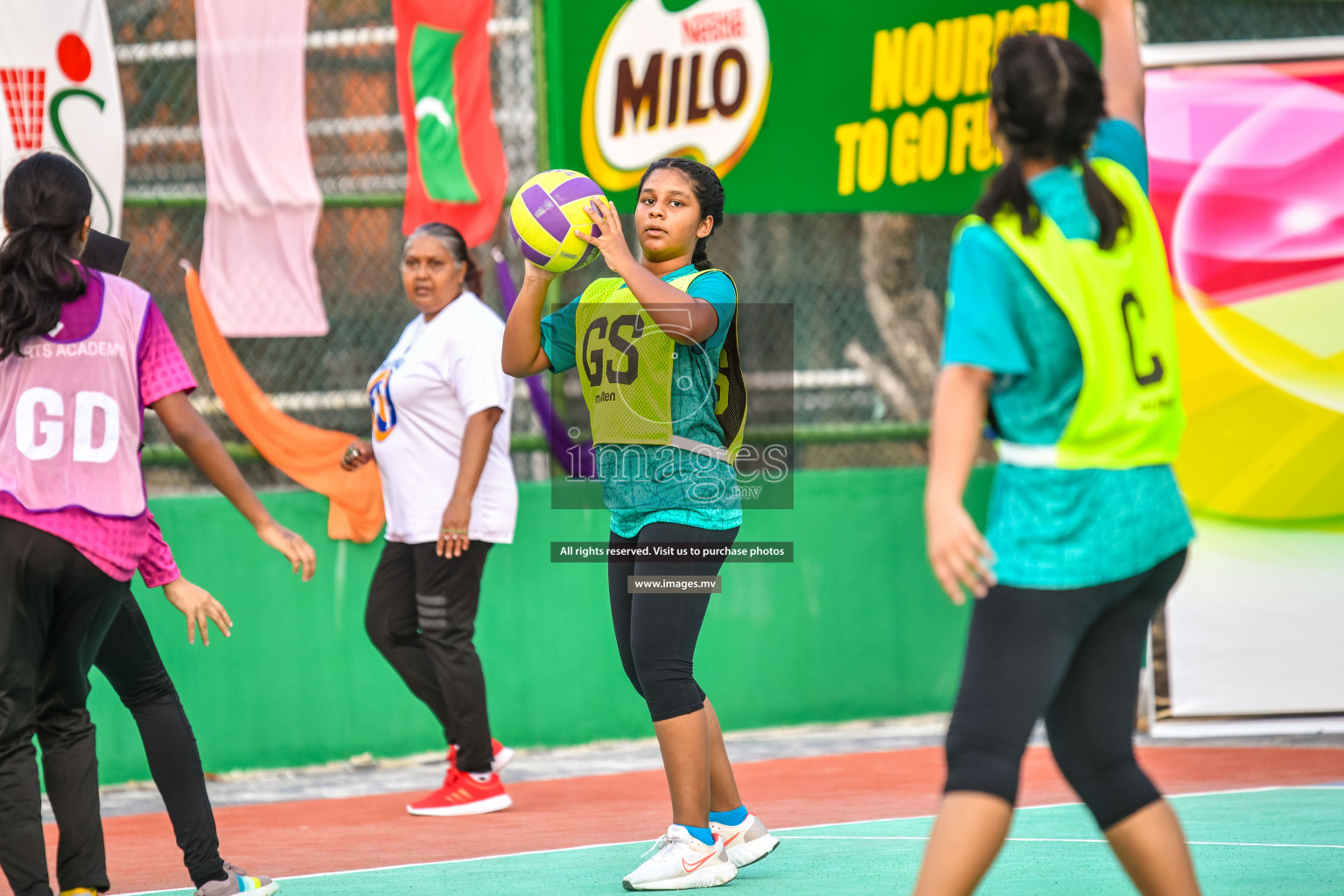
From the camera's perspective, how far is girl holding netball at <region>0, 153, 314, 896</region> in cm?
384

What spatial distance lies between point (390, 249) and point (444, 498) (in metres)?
2.11

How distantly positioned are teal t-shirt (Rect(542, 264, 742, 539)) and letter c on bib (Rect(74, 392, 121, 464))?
56.3 inches

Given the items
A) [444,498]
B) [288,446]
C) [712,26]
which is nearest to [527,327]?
[444,498]

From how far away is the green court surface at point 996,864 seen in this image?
14.9 feet

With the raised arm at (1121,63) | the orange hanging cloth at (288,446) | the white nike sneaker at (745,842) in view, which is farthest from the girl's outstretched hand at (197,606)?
the orange hanging cloth at (288,446)

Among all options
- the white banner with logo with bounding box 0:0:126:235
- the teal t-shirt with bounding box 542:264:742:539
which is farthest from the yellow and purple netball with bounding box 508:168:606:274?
the white banner with logo with bounding box 0:0:126:235

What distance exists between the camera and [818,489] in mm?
8328

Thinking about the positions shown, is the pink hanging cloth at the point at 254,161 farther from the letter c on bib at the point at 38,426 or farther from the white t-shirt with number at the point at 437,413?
the letter c on bib at the point at 38,426

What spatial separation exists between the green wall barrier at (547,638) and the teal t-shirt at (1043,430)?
4948mm

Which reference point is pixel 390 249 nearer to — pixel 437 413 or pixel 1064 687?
pixel 437 413

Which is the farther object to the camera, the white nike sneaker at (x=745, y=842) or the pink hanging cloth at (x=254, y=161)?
the pink hanging cloth at (x=254, y=161)

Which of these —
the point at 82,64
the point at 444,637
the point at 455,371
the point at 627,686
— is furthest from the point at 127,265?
the point at 627,686

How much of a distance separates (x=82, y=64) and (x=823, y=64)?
3839mm

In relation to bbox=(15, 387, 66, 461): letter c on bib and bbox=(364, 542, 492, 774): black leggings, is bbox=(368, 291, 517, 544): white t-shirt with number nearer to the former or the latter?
bbox=(364, 542, 492, 774): black leggings
